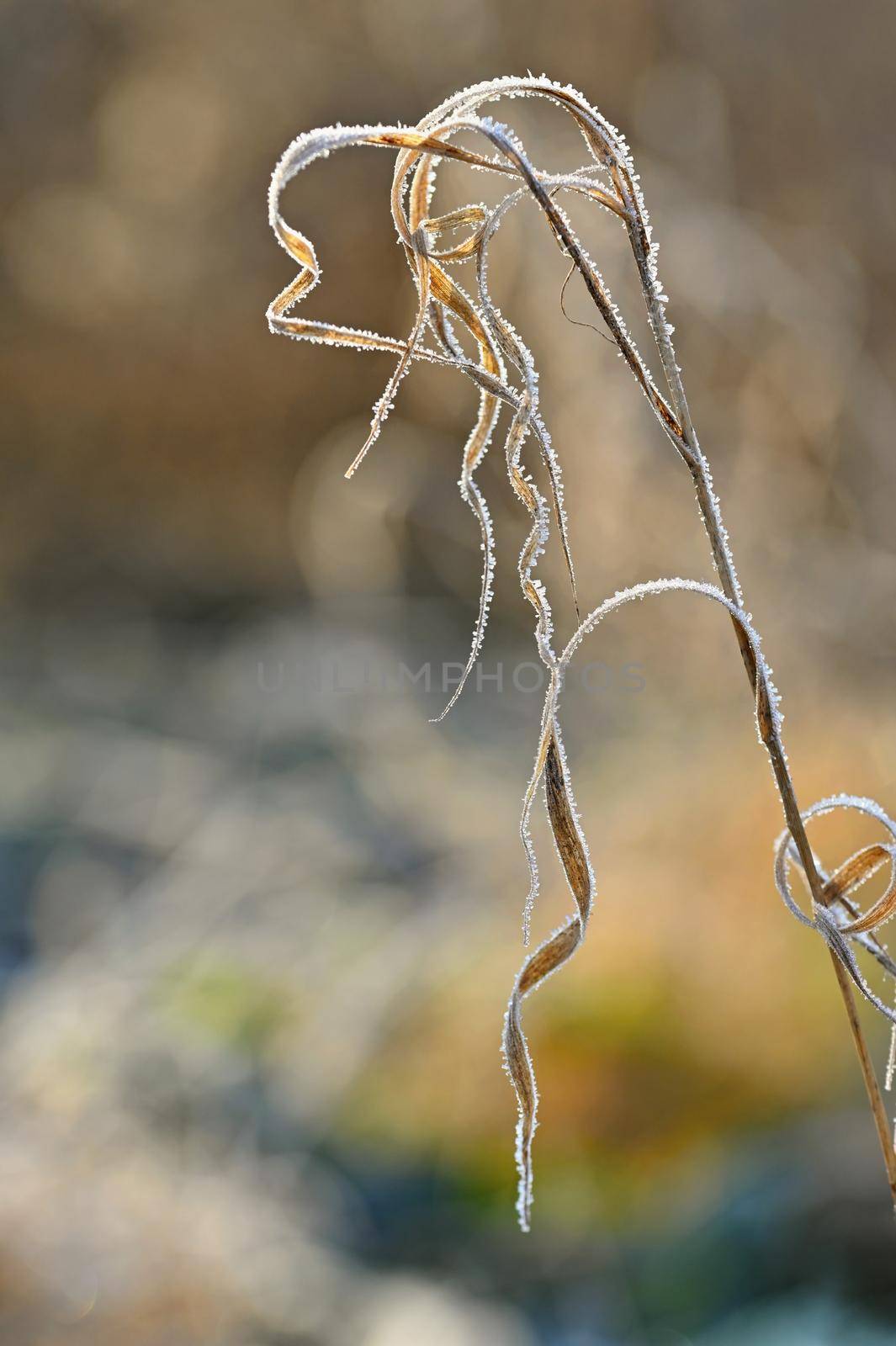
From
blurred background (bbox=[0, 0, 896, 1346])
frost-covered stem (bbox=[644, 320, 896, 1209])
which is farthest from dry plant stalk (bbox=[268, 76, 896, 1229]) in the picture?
blurred background (bbox=[0, 0, 896, 1346])

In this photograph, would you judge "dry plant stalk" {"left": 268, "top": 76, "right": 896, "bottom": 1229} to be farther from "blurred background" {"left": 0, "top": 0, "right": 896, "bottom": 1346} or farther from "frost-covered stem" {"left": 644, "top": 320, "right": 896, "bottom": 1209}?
"blurred background" {"left": 0, "top": 0, "right": 896, "bottom": 1346}

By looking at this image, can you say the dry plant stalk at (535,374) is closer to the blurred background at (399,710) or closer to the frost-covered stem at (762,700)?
the frost-covered stem at (762,700)

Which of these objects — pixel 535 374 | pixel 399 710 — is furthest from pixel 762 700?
pixel 399 710

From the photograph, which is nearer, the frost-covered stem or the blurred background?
the frost-covered stem

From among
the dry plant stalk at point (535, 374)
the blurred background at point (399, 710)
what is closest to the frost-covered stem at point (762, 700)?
the dry plant stalk at point (535, 374)

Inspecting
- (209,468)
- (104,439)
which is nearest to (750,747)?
(209,468)
